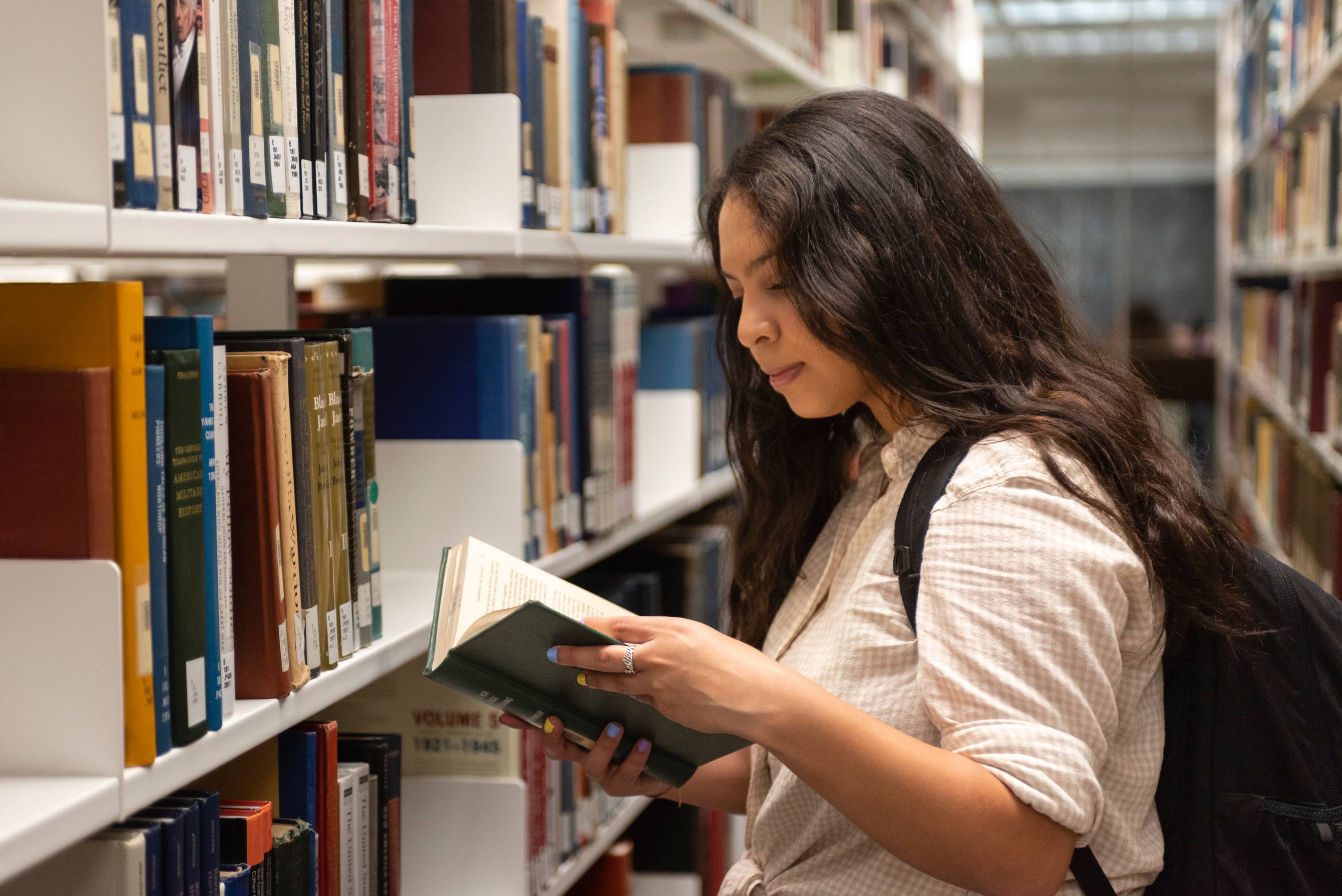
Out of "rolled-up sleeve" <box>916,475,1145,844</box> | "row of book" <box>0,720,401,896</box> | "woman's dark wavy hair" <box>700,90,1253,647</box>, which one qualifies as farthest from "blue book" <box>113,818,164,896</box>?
"woman's dark wavy hair" <box>700,90,1253,647</box>

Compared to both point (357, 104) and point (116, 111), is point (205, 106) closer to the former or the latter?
point (116, 111)

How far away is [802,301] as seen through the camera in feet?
3.90

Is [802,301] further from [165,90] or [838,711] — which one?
[165,90]

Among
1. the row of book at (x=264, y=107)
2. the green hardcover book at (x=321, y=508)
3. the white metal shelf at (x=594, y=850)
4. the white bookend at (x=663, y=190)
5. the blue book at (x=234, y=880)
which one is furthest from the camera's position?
the white bookend at (x=663, y=190)

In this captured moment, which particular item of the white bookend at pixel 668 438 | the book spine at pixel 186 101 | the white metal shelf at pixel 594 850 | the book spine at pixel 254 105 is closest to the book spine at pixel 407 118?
the book spine at pixel 254 105

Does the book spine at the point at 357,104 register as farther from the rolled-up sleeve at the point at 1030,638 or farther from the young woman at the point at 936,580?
the rolled-up sleeve at the point at 1030,638

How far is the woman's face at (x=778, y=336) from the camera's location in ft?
4.02

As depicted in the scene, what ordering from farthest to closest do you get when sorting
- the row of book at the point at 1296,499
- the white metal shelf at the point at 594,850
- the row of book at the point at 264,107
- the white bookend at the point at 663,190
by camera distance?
the row of book at the point at 1296,499 → the white bookend at the point at 663,190 → the white metal shelf at the point at 594,850 → the row of book at the point at 264,107

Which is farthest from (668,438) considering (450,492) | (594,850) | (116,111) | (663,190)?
(116,111)

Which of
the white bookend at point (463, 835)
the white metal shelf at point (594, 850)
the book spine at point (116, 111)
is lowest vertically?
the white metal shelf at point (594, 850)

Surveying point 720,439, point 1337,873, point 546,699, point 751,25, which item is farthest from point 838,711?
point 751,25

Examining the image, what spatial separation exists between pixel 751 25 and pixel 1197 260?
15.8 feet

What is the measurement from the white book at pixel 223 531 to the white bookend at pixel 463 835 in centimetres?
54

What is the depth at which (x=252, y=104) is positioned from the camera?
3.33 ft
